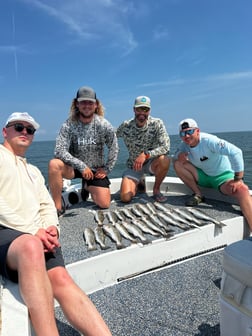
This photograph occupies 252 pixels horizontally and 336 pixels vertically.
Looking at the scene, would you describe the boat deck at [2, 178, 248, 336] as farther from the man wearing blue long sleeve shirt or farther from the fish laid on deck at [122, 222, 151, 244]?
the man wearing blue long sleeve shirt

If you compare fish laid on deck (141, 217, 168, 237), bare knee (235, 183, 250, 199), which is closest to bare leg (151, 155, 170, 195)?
fish laid on deck (141, 217, 168, 237)

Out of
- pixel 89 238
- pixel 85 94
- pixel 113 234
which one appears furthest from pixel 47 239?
pixel 85 94

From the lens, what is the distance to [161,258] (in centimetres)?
333

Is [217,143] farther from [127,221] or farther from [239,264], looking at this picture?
[239,264]

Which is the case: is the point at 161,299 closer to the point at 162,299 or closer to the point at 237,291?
the point at 162,299

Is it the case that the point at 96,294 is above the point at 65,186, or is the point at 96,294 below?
below

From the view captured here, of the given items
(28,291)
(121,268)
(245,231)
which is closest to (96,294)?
(121,268)

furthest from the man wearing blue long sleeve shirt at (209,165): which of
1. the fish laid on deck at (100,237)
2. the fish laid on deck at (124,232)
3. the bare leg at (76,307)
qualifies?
the bare leg at (76,307)

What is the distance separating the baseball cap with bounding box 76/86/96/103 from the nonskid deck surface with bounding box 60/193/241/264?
71.8 inches

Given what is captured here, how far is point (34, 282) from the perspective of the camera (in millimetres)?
1734

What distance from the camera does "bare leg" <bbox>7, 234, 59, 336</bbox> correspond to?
1.65m

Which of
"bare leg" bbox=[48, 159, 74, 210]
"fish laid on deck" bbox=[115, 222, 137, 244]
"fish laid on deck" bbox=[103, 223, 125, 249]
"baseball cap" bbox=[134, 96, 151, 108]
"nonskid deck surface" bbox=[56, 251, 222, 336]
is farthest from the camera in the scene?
"baseball cap" bbox=[134, 96, 151, 108]

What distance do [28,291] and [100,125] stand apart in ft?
10.8

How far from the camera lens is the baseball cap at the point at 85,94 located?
439cm
